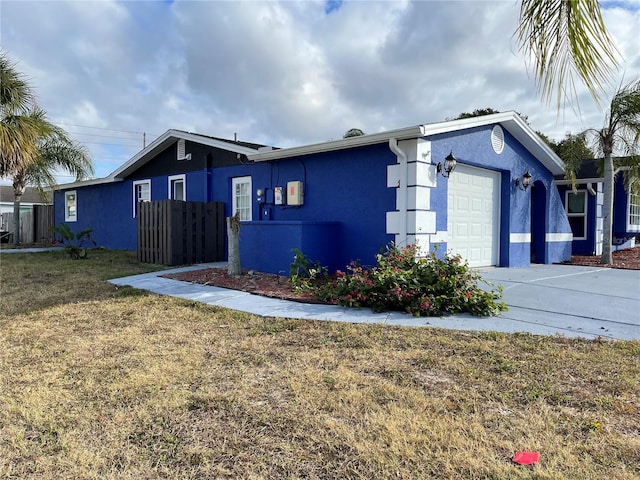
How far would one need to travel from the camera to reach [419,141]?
23.7 feet

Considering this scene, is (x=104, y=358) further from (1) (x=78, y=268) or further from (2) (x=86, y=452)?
(1) (x=78, y=268)

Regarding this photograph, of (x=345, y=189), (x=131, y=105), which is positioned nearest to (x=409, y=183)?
(x=345, y=189)

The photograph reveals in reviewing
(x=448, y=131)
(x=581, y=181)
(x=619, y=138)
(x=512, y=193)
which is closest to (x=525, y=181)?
(x=512, y=193)

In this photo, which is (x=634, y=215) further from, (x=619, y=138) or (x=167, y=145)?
(x=167, y=145)

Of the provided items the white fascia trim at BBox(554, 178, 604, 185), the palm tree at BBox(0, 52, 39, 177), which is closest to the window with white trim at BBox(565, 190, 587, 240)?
the white fascia trim at BBox(554, 178, 604, 185)

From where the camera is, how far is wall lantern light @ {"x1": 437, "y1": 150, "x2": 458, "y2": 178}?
773 cm

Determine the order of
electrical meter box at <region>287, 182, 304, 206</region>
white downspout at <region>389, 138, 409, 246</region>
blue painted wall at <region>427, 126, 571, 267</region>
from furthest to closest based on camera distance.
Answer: electrical meter box at <region>287, 182, 304, 206</region>
blue painted wall at <region>427, 126, 571, 267</region>
white downspout at <region>389, 138, 409, 246</region>

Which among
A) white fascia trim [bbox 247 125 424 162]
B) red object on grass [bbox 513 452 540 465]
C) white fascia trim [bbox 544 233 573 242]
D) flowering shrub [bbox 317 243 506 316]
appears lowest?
red object on grass [bbox 513 452 540 465]

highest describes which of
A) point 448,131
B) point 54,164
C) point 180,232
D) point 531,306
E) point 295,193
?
point 54,164

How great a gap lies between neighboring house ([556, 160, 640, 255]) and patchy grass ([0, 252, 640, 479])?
387 inches

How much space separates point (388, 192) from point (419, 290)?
250cm

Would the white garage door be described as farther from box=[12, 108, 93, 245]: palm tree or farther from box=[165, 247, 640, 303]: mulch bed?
box=[12, 108, 93, 245]: palm tree

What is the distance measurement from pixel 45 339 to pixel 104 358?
1088 mm

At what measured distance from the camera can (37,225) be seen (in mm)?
18562
